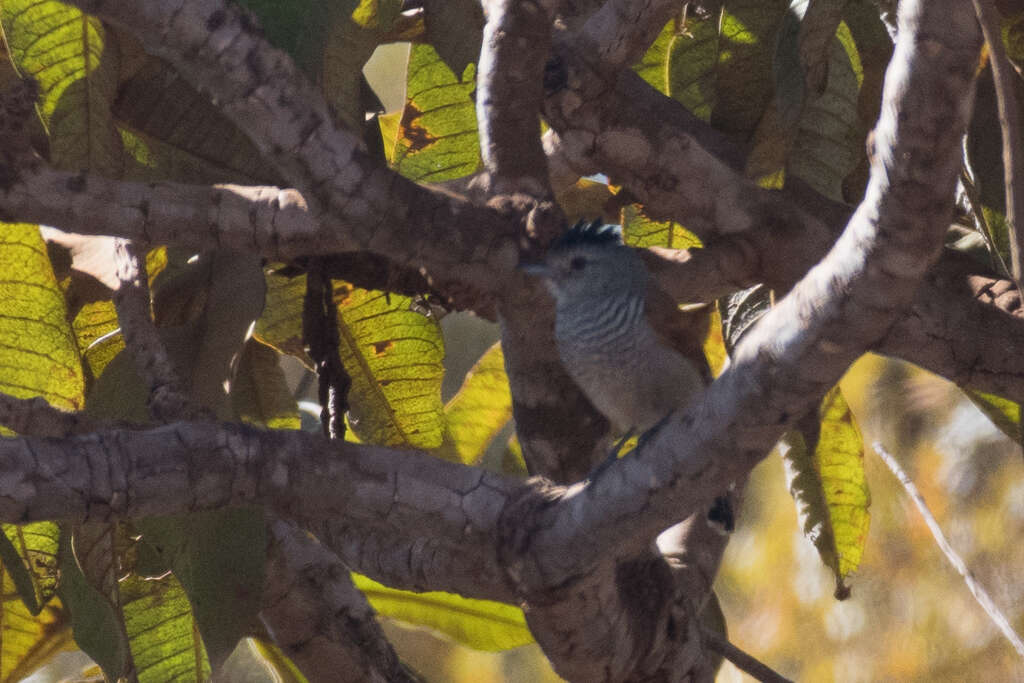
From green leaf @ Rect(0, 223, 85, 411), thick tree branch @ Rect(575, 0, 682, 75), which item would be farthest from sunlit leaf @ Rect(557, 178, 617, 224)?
green leaf @ Rect(0, 223, 85, 411)

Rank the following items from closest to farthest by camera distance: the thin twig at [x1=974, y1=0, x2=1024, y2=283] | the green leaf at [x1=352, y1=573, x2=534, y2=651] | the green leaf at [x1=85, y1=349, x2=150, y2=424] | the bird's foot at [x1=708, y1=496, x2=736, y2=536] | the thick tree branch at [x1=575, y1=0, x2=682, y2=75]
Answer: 1. the thin twig at [x1=974, y1=0, x2=1024, y2=283]
2. the thick tree branch at [x1=575, y1=0, x2=682, y2=75]
3. the green leaf at [x1=85, y1=349, x2=150, y2=424]
4. the bird's foot at [x1=708, y1=496, x2=736, y2=536]
5. the green leaf at [x1=352, y1=573, x2=534, y2=651]

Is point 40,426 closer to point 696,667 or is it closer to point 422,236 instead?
point 422,236

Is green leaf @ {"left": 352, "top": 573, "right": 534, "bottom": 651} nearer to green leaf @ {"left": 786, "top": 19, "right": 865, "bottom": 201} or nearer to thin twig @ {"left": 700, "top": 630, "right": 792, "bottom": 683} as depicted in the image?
thin twig @ {"left": 700, "top": 630, "right": 792, "bottom": 683}

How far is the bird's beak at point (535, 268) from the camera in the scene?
164 centimetres

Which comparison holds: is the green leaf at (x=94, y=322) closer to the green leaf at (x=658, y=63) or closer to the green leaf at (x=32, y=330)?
the green leaf at (x=32, y=330)

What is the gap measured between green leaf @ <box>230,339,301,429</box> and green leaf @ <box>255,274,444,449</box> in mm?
73

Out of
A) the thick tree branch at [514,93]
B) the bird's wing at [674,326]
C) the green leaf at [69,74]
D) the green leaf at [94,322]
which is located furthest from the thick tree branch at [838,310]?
the green leaf at [94,322]

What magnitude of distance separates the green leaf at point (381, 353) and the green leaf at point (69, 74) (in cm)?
56

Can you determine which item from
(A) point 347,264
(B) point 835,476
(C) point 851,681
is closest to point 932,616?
(C) point 851,681

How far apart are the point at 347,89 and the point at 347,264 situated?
28 cm

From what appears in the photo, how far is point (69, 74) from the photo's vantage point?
194 centimetres

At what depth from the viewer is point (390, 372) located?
7.88 feet

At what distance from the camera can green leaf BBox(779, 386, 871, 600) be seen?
248cm

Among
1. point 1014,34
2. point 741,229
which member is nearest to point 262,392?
point 741,229
